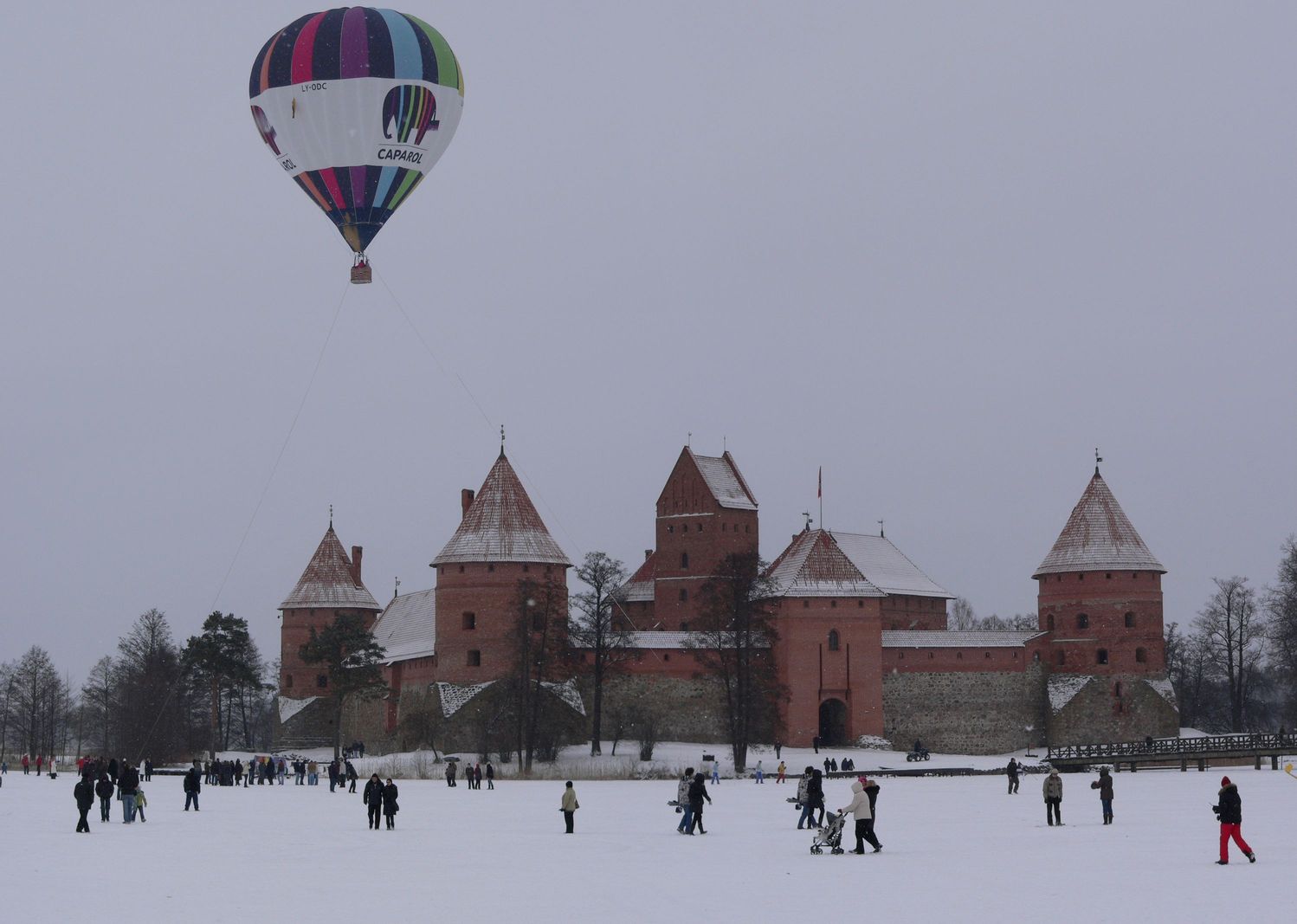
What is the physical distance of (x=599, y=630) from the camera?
53.9 metres

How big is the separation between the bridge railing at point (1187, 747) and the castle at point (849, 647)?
798 cm

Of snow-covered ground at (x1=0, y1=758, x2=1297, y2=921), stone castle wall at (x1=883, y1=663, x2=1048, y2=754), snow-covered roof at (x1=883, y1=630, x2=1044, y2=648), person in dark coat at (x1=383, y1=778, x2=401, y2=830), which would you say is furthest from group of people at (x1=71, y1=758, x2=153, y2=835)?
snow-covered roof at (x1=883, y1=630, x2=1044, y2=648)

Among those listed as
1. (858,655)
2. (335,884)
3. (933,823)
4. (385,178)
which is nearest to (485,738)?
(858,655)

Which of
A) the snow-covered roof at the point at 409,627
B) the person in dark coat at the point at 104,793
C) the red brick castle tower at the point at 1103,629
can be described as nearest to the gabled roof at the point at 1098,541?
the red brick castle tower at the point at 1103,629

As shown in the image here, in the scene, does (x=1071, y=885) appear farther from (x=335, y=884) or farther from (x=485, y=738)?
(x=485, y=738)

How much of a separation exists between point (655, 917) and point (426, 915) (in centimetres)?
200

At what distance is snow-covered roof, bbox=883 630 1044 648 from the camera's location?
58.0 meters

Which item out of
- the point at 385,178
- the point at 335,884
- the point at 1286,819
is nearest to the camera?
the point at 335,884

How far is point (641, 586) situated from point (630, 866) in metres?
47.2

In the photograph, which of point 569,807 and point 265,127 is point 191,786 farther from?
point 265,127

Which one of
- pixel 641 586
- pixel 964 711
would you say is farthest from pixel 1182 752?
pixel 641 586

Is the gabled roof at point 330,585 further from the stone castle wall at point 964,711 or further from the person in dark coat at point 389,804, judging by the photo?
the person in dark coat at point 389,804

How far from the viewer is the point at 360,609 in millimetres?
70312

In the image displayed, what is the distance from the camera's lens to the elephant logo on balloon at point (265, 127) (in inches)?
1455
